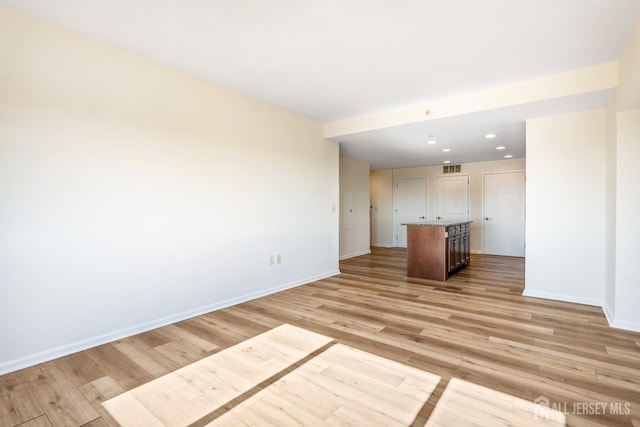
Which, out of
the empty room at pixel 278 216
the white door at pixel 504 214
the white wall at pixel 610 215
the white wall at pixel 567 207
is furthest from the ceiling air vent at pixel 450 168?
the white wall at pixel 610 215

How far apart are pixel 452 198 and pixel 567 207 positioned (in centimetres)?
460

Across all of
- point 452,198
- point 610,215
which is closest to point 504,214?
point 452,198

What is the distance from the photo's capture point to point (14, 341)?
2252mm

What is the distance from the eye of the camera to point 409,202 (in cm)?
905

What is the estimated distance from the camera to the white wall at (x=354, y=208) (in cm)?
730

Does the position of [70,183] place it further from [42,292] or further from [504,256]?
[504,256]

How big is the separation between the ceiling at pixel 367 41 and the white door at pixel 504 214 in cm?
426

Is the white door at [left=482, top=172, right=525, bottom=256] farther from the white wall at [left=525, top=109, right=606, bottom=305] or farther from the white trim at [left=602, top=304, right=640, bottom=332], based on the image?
the white trim at [left=602, top=304, right=640, bottom=332]

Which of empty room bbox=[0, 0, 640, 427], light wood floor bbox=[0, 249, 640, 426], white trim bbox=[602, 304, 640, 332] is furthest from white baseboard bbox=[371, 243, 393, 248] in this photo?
white trim bbox=[602, 304, 640, 332]

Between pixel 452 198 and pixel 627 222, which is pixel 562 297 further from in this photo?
pixel 452 198

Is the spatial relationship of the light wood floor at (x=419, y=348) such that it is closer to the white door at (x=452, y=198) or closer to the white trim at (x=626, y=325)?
the white trim at (x=626, y=325)

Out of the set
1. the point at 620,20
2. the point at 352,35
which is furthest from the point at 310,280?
the point at 620,20

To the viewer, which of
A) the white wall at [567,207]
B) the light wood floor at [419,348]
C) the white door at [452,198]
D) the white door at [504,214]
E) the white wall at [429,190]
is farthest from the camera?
the white door at [452,198]

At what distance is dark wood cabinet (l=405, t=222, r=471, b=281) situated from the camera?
16.5ft
